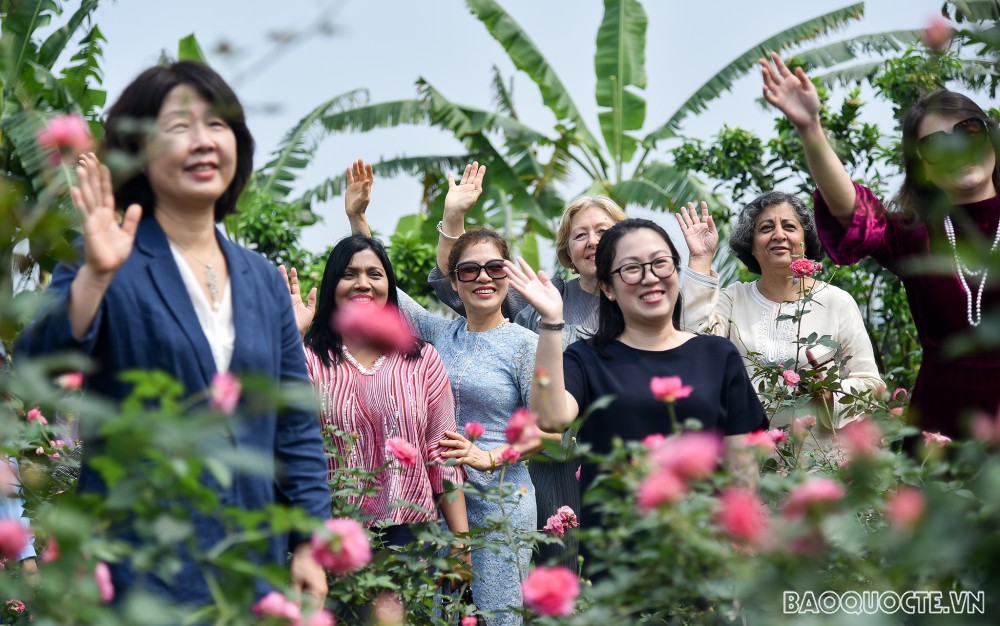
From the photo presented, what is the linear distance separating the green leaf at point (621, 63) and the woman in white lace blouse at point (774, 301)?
26.5ft

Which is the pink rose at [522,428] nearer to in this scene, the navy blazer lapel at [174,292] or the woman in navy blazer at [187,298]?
the woman in navy blazer at [187,298]

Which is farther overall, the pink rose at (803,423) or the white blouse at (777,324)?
the white blouse at (777,324)

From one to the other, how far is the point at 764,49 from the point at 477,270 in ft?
28.4

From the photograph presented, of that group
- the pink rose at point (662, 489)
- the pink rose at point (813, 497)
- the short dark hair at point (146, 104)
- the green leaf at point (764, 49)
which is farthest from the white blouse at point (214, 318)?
the green leaf at point (764, 49)

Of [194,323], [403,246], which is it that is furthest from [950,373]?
[403,246]

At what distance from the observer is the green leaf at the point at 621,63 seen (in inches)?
478

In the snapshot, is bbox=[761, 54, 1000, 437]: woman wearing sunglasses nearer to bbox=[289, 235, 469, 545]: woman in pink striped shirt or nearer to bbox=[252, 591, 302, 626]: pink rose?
bbox=[252, 591, 302, 626]: pink rose

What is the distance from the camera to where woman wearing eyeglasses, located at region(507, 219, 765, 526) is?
2857mm

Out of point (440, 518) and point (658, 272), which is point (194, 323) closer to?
A: point (658, 272)

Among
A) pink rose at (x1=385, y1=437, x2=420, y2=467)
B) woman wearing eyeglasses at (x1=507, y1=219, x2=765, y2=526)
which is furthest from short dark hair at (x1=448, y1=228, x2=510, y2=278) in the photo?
pink rose at (x1=385, y1=437, x2=420, y2=467)

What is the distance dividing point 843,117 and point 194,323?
5.83 m

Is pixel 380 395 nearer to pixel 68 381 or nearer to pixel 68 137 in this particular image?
pixel 68 381

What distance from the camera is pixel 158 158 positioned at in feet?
6.89

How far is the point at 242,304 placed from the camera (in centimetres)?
217
